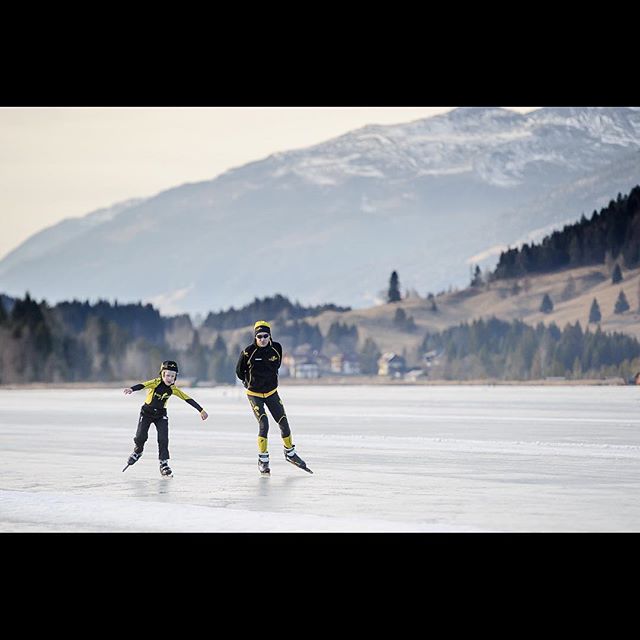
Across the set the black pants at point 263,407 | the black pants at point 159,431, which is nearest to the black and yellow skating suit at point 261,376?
the black pants at point 263,407

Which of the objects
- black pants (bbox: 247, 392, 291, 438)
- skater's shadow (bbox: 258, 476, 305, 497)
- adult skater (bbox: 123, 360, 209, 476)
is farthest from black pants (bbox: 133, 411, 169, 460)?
skater's shadow (bbox: 258, 476, 305, 497)

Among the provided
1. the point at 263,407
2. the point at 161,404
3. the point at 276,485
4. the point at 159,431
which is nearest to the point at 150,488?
the point at 276,485

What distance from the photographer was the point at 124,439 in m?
29.9

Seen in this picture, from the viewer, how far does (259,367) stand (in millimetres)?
19688

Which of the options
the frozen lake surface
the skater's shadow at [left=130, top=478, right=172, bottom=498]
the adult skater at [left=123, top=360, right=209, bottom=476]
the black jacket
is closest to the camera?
the frozen lake surface

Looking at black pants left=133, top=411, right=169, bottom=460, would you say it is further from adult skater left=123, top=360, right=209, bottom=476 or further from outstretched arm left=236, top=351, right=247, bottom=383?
outstretched arm left=236, top=351, right=247, bottom=383

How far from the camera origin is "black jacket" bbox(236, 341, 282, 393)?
64.4 ft

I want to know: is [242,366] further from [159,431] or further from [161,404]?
[159,431]

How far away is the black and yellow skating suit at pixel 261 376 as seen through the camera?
64.4ft

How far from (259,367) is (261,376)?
15 cm
